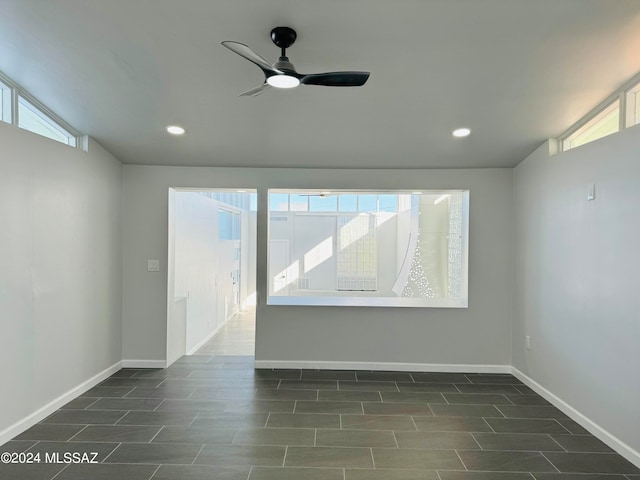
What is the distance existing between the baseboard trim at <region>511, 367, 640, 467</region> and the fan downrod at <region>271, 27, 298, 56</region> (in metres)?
3.44

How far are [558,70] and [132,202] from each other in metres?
4.21

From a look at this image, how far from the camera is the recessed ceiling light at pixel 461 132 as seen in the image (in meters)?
3.47

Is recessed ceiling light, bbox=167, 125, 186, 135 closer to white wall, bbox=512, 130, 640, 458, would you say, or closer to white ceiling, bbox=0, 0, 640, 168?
white ceiling, bbox=0, 0, 640, 168

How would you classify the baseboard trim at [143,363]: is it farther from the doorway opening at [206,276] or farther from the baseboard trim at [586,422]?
the baseboard trim at [586,422]

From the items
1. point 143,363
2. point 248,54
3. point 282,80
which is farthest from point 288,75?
point 143,363

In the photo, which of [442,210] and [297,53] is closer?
[297,53]

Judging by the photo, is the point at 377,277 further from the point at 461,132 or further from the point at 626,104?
the point at 626,104

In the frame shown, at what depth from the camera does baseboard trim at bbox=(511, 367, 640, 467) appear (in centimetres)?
256

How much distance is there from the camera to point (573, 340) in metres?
3.19

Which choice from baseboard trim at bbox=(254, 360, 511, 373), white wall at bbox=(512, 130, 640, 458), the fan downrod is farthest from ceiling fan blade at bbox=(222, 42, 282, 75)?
baseboard trim at bbox=(254, 360, 511, 373)

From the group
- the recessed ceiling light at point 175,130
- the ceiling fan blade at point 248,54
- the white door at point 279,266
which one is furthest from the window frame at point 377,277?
the ceiling fan blade at point 248,54

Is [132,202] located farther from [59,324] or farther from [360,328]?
[360,328]

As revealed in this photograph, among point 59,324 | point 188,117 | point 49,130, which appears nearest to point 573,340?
point 188,117

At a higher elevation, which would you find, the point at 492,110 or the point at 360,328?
the point at 492,110
